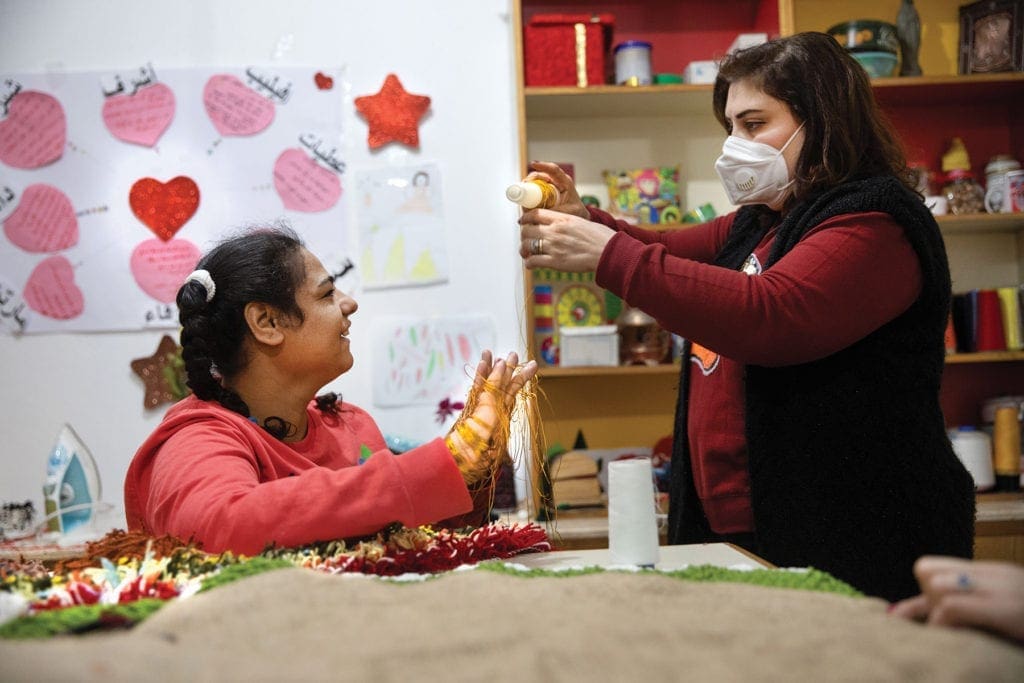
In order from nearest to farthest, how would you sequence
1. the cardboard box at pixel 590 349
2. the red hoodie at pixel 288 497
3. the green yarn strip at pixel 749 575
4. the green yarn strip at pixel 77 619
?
the green yarn strip at pixel 77 619, the green yarn strip at pixel 749 575, the red hoodie at pixel 288 497, the cardboard box at pixel 590 349

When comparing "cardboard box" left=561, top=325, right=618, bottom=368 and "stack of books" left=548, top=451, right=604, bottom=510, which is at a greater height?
"cardboard box" left=561, top=325, right=618, bottom=368

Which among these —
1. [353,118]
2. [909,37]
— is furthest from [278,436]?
[909,37]

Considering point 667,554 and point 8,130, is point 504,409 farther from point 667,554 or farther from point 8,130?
point 8,130

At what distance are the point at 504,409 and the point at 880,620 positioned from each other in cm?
67

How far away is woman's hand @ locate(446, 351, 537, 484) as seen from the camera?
49.8 inches

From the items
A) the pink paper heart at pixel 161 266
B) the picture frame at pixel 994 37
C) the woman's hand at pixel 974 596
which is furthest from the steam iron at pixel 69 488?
the picture frame at pixel 994 37

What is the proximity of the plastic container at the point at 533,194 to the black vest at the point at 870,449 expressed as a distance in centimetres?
48

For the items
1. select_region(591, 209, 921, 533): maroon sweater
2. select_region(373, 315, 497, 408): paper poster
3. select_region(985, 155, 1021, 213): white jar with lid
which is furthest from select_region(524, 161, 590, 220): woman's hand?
select_region(985, 155, 1021, 213): white jar with lid

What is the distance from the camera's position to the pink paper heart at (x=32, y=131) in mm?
2959

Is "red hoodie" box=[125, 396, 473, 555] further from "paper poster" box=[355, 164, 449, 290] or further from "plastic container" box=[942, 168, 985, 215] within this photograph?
"plastic container" box=[942, 168, 985, 215]

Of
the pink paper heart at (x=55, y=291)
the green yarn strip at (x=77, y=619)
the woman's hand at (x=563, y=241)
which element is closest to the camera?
the green yarn strip at (x=77, y=619)

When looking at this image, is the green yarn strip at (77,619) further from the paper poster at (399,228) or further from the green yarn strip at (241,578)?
the paper poster at (399,228)

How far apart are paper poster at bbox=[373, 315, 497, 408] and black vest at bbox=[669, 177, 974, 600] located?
5.15 ft

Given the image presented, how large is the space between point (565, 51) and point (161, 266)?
4.83 feet
